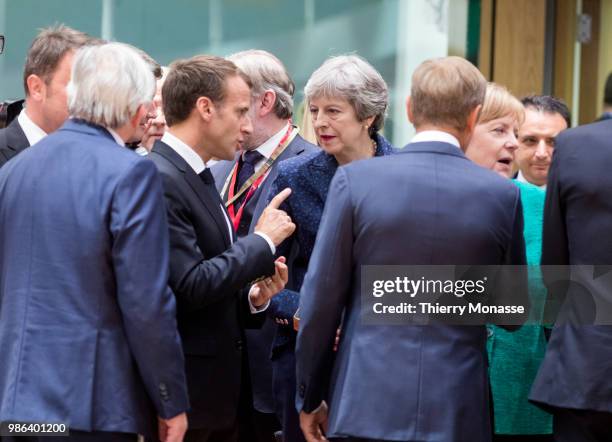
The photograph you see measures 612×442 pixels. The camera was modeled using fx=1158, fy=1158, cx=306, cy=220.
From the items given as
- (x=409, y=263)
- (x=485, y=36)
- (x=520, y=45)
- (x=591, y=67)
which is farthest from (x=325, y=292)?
(x=591, y=67)

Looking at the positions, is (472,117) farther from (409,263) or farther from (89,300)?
(89,300)

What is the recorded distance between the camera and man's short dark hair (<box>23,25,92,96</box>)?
3.87 meters

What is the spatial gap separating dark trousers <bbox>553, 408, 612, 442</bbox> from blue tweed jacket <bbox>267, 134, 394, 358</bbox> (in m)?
0.99

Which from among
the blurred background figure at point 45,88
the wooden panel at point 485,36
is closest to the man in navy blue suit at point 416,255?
the blurred background figure at point 45,88

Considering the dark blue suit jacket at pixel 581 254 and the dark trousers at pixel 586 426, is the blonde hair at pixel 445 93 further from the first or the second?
the dark trousers at pixel 586 426

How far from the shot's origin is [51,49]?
3.88 meters

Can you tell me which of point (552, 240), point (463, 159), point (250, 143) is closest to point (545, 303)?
point (552, 240)

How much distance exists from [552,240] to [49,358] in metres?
1.48

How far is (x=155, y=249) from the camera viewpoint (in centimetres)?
303

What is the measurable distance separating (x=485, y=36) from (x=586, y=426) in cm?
475

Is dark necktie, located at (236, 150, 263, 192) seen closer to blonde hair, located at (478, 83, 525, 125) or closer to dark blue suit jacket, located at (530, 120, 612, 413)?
blonde hair, located at (478, 83, 525, 125)

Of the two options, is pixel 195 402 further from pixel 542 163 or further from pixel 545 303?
pixel 542 163

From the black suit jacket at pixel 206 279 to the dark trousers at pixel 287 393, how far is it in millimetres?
418

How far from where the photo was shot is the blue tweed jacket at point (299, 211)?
12.8 feet
